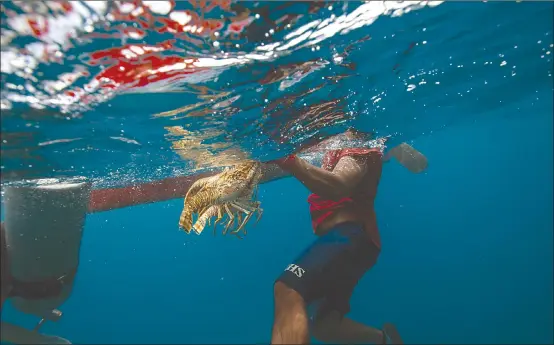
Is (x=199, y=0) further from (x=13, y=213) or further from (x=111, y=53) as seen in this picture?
(x=13, y=213)

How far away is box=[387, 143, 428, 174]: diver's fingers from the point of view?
11450 mm

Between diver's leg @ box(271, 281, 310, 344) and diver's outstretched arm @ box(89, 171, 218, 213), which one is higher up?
diver's outstretched arm @ box(89, 171, 218, 213)

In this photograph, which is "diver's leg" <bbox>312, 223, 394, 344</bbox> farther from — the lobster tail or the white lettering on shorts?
the lobster tail

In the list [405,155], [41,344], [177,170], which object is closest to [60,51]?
[41,344]

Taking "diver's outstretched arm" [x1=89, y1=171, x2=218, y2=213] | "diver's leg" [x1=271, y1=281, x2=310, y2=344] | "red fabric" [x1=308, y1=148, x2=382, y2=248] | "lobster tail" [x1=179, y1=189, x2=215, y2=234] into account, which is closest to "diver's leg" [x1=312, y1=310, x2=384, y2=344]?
"red fabric" [x1=308, y1=148, x2=382, y2=248]

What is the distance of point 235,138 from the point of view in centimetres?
749

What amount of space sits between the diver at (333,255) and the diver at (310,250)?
2cm

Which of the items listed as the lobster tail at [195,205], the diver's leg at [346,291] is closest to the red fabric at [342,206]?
the diver's leg at [346,291]

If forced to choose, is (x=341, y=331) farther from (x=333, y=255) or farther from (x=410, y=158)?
(x=410, y=158)

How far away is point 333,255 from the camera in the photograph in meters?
5.13

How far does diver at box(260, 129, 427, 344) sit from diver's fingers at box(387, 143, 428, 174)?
597cm

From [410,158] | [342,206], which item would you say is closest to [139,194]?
[342,206]

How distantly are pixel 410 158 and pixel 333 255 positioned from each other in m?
8.84

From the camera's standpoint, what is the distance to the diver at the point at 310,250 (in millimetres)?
5129
